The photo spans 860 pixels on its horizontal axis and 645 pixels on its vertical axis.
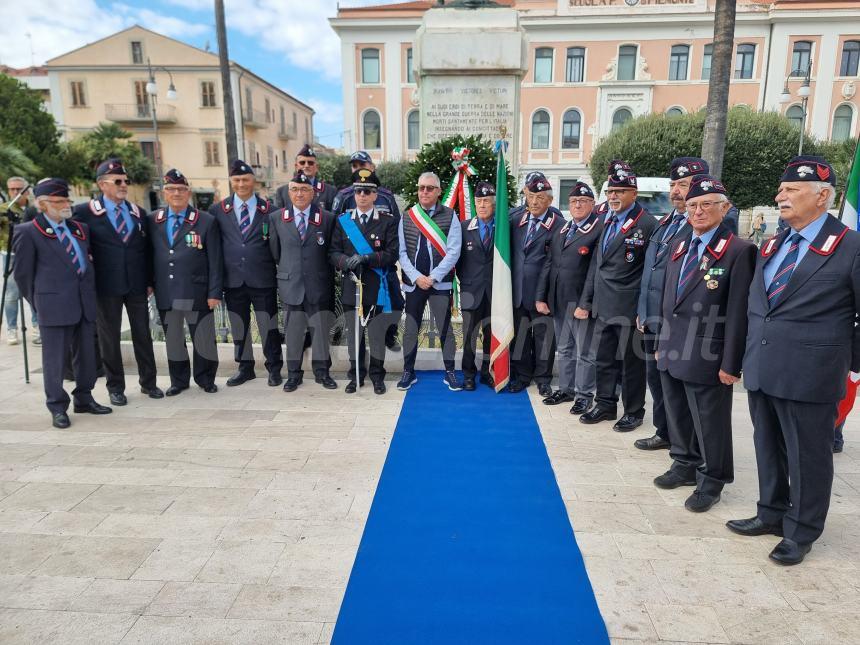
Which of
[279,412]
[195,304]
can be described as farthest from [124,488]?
[195,304]

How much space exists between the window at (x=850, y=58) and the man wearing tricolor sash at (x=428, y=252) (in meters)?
39.8

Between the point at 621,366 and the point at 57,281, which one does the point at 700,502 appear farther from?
the point at 57,281

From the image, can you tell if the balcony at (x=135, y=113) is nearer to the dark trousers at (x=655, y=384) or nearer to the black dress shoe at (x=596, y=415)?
the black dress shoe at (x=596, y=415)

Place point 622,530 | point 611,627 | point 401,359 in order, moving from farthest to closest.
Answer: point 401,359 → point 622,530 → point 611,627

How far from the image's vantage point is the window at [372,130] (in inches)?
1454

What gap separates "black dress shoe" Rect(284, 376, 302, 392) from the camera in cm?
569

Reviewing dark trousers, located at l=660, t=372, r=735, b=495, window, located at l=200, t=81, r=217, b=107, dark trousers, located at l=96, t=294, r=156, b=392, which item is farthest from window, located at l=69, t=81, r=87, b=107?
dark trousers, located at l=660, t=372, r=735, b=495

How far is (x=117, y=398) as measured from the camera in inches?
210

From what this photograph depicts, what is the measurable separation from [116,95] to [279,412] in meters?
43.1

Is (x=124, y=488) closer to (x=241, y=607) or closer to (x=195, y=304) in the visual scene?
(x=241, y=607)

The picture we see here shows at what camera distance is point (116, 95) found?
3944 cm

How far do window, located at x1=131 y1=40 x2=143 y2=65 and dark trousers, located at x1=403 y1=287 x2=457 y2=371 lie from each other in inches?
1695

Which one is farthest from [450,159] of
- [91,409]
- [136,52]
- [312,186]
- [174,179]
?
[136,52]

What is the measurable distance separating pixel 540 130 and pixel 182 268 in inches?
1323
